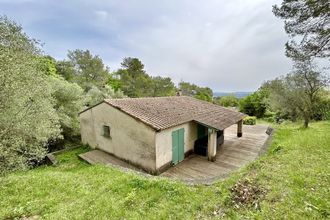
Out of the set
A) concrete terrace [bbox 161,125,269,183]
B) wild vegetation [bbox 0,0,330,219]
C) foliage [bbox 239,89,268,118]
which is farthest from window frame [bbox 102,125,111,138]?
Result: foliage [bbox 239,89,268,118]

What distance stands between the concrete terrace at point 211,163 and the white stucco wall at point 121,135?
2.23 ft

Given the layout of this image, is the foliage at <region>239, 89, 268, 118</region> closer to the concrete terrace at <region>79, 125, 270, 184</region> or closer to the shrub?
the shrub

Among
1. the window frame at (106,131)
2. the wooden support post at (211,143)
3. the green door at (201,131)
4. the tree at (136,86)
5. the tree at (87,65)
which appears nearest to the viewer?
the wooden support post at (211,143)

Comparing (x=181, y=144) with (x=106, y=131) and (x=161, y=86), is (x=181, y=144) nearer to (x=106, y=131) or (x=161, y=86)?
(x=106, y=131)

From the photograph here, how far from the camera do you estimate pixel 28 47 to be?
847cm

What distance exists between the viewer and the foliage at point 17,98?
6.73 m

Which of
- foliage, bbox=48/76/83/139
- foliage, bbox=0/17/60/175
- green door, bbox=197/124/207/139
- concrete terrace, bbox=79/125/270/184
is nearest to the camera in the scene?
foliage, bbox=0/17/60/175

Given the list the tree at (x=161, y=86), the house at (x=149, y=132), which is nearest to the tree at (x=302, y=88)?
the house at (x=149, y=132)

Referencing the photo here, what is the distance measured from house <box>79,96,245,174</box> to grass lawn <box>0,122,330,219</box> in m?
3.44

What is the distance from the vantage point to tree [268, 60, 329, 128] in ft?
59.6

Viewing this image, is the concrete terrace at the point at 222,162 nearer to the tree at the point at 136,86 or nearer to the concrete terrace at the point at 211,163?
the concrete terrace at the point at 211,163

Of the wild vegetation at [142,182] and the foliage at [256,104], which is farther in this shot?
the foliage at [256,104]

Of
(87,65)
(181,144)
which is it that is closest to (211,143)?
(181,144)

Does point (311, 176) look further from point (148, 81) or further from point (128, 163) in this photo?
point (148, 81)
